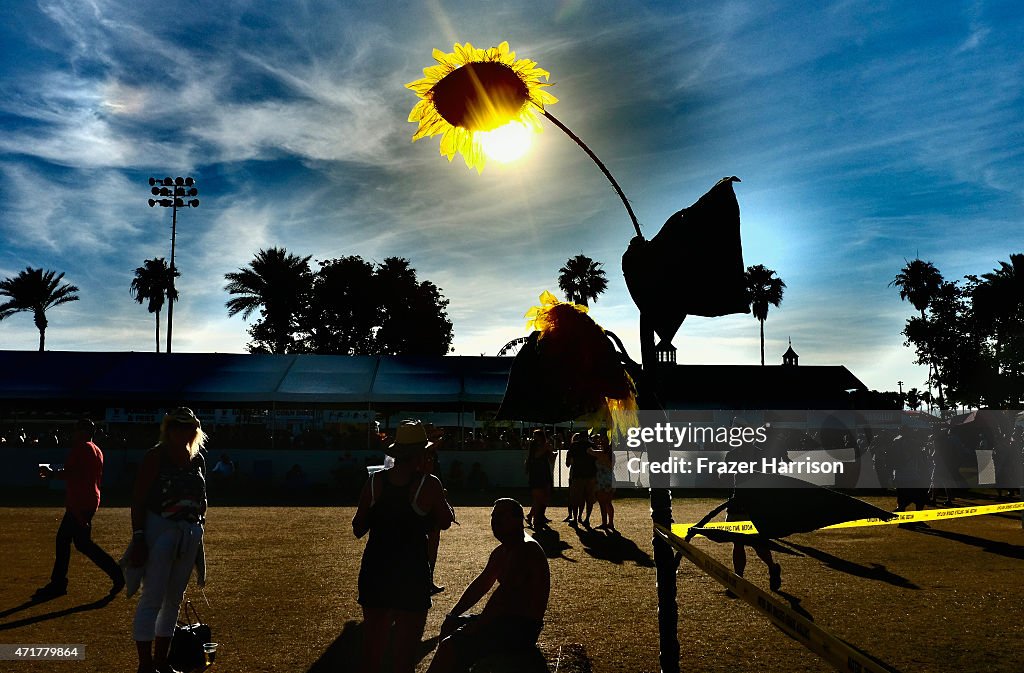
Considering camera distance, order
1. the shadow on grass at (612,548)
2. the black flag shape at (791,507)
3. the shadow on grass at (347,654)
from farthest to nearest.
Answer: the shadow on grass at (612,548)
the black flag shape at (791,507)
the shadow on grass at (347,654)

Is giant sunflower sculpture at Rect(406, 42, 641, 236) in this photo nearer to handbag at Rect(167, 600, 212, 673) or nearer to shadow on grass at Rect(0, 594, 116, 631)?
handbag at Rect(167, 600, 212, 673)

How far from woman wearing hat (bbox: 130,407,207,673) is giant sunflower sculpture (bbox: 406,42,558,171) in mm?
2925

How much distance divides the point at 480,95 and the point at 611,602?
20.4 feet

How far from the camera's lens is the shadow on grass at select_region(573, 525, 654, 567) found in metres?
10.0

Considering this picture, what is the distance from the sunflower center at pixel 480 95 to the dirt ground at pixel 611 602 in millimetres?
4310

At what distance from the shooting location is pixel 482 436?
2638 centimetres

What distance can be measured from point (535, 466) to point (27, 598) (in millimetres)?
7980

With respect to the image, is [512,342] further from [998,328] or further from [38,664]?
[998,328]

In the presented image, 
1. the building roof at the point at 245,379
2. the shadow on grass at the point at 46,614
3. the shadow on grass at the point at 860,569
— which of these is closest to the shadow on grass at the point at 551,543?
the shadow on grass at the point at 860,569

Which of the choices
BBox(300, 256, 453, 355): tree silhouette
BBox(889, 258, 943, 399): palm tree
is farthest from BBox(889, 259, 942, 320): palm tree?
BBox(300, 256, 453, 355): tree silhouette

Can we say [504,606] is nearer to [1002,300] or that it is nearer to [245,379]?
[245,379]

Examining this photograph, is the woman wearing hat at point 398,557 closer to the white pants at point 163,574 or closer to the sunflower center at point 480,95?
A: the white pants at point 163,574

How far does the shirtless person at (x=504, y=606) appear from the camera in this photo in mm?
3984

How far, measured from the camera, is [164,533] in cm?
455
